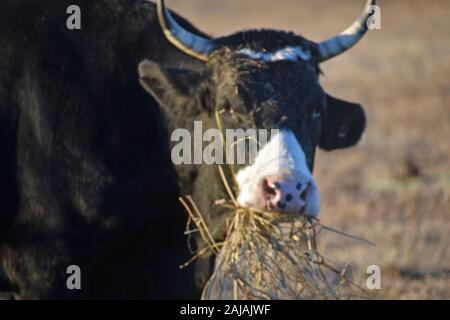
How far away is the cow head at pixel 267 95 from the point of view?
697cm

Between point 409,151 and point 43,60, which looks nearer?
point 43,60

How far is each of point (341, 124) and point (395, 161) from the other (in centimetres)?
708

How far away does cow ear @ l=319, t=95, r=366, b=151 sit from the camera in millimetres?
7984

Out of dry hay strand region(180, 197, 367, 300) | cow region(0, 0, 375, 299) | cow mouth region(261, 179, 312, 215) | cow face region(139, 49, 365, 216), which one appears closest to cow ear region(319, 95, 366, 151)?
cow face region(139, 49, 365, 216)

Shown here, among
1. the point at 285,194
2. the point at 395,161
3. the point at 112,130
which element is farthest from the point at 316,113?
the point at 395,161

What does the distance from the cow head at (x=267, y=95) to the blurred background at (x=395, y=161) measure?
1.06 m

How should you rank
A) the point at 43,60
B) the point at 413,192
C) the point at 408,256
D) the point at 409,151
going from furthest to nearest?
the point at 409,151 < the point at 413,192 < the point at 408,256 < the point at 43,60

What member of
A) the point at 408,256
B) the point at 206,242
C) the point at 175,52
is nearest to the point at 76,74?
the point at 175,52

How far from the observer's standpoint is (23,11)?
784cm

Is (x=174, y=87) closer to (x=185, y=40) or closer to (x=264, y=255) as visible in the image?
(x=185, y=40)

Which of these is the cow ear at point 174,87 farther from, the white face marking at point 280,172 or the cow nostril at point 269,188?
the cow nostril at point 269,188

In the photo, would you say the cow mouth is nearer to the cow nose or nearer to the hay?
the cow nose

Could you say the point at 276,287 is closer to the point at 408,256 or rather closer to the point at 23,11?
the point at 23,11

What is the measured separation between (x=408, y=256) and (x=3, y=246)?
4.27m
